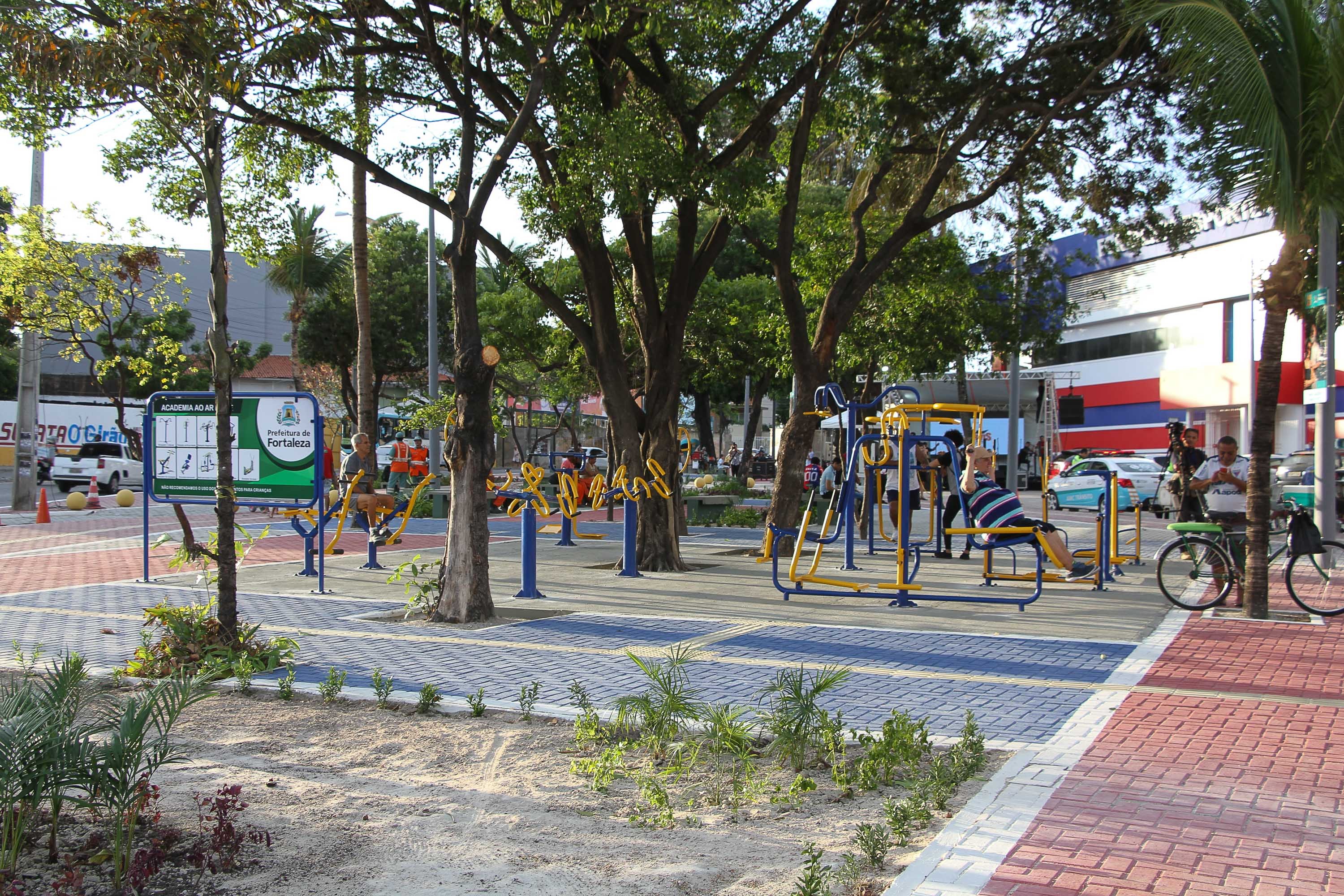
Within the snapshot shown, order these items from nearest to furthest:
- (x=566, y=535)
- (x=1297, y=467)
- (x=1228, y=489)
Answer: (x=1228, y=489) → (x=566, y=535) → (x=1297, y=467)

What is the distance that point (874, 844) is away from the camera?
426 cm

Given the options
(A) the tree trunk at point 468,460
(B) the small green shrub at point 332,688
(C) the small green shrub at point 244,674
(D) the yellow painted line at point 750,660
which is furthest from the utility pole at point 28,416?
(B) the small green shrub at point 332,688

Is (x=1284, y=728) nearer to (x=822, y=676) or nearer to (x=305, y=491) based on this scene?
(x=822, y=676)

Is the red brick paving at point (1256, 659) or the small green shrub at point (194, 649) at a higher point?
the small green shrub at point (194, 649)

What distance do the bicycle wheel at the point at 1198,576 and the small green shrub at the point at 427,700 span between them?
7765 millimetres

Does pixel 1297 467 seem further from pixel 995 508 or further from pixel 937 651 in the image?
pixel 937 651

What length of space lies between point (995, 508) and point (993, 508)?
3 cm

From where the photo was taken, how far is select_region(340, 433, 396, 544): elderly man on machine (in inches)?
595

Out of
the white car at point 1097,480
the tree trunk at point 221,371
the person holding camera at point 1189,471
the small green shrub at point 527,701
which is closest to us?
the small green shrub at point 527,701

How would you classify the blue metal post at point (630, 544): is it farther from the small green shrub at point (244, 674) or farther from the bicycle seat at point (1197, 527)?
the small green shrub at point (244, 674)

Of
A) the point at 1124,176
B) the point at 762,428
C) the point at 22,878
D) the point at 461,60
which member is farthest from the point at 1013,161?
the point at 762,428

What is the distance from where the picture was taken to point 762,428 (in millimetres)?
81688

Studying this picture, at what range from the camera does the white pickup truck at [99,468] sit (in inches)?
1292

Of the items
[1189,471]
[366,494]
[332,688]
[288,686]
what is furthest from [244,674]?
[1189,471]
